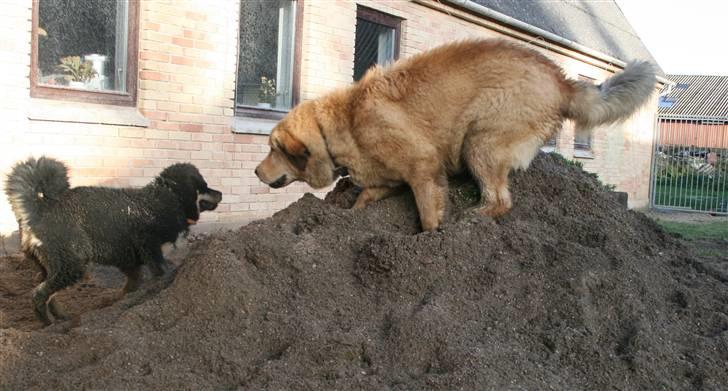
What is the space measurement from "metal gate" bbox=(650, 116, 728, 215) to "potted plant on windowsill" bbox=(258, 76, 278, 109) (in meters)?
17.0

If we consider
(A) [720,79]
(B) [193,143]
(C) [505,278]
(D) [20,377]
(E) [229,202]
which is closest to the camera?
(D) [20,377]

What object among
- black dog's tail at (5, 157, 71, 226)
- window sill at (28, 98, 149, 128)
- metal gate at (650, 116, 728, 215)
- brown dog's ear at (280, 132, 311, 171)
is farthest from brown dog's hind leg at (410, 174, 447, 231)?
metal gate at (650, 116, 728, 215)

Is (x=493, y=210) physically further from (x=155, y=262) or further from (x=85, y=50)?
(x=85, y=50)

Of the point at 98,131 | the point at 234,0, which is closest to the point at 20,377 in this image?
the point at 98,131

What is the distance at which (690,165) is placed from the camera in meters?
24.0

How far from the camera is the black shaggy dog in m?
4.93

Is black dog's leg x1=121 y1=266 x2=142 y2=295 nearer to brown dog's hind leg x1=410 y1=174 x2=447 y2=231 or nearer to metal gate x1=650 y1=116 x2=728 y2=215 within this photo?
brown dog's hind leg x1=410 y1=174 x2=447 y2=231

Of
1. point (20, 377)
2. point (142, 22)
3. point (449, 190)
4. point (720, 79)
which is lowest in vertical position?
point (20, 377)

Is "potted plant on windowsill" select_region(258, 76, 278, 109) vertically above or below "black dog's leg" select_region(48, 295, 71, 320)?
above

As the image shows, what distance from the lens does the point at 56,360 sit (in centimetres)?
381

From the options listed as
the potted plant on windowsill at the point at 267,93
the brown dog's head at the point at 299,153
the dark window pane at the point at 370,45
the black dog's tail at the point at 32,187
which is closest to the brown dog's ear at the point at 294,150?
the brown dog's head at the point at 299,153

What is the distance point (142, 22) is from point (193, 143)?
67.2 inches

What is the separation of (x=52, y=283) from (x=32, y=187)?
726 mm

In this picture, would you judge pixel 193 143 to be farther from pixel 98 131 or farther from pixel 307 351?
pixel 307 351
